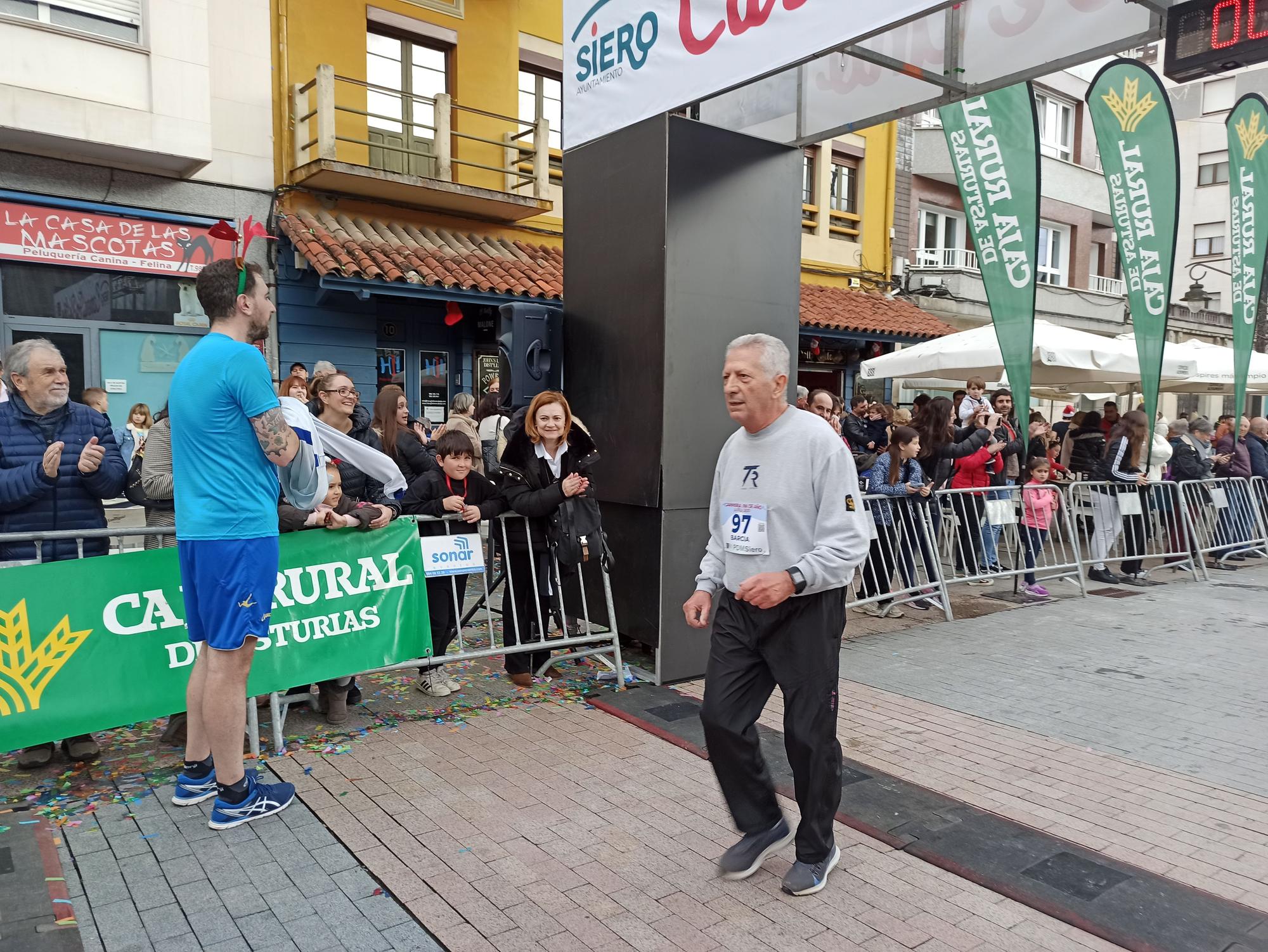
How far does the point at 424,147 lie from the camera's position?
13070 mm

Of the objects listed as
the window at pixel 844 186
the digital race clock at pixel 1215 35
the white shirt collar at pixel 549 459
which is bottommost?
the white shirt collar at pixel 549 459

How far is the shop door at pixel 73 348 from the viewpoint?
33.8ft

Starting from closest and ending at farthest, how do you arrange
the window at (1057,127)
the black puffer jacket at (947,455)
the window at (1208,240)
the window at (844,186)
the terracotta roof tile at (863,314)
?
the black puffer jacket at (947,455)
the terracotta roof tile at (863,314)
the window at (844,186)
the window at (1057,127)
the window at (1208,240)

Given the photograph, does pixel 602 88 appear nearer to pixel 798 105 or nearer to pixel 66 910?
pixel 798 105

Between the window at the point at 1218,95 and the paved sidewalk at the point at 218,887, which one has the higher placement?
the window at the point at 1218,95

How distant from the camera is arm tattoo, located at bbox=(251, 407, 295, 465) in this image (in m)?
3.48

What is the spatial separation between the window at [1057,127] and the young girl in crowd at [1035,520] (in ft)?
55.5

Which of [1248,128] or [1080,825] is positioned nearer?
[1080,825]

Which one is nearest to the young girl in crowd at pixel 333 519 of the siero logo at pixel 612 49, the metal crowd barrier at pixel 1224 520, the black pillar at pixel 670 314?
the black pillar at pixel 670 314

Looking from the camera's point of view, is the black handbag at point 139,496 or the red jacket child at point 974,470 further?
the red jacket child at point 974,470

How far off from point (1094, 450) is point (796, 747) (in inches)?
371

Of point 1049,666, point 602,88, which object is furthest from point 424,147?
point 1049,666

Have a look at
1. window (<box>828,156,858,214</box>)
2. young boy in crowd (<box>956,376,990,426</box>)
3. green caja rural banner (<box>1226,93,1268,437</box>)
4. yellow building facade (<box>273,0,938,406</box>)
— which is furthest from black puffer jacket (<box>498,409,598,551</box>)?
window (<box>828,156,858,214</box>)

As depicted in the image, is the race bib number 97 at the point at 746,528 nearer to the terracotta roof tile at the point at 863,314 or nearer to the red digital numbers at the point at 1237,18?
the red digital numbers at the point at 1237,18
